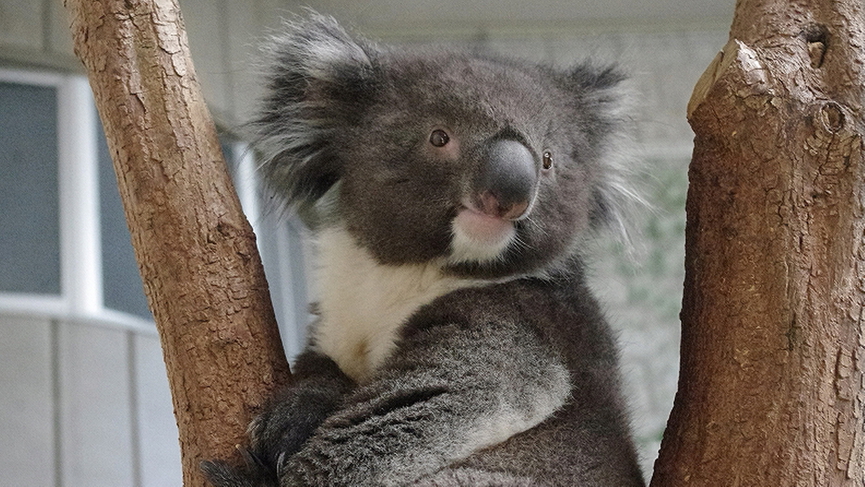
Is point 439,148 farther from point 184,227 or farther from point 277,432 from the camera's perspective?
point 277,432

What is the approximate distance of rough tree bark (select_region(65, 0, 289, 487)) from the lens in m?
1.99

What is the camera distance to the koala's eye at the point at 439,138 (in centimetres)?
217

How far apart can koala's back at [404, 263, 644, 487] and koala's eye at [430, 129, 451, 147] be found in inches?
14.0

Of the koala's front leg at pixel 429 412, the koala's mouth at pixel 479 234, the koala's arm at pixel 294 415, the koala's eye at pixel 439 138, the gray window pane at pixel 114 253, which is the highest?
A: the koala's eye at pixel 439 138

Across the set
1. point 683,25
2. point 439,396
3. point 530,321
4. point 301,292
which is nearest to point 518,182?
point 530,321

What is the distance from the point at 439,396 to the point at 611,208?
1000mm

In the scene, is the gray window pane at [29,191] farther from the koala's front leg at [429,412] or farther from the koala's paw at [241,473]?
the koala's front leg at [429,412]

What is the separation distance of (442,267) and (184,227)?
2.05 feet

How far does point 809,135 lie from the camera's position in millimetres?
1858

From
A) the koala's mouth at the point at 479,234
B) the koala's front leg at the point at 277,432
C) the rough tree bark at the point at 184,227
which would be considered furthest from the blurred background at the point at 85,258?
the koala's front leg at the point at 277,432

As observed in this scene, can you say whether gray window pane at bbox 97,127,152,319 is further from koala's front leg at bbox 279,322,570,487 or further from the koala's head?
koala's front leg at bbox 279,322,570,487

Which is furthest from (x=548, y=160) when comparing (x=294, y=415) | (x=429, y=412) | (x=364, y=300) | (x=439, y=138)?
(x=294, y=415)

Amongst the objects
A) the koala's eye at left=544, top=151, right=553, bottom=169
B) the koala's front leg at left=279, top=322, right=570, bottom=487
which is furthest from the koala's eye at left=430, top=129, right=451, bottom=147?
the koala's front leg at left=279, top=322, right=570, bottom=487

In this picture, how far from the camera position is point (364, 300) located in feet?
7.77
